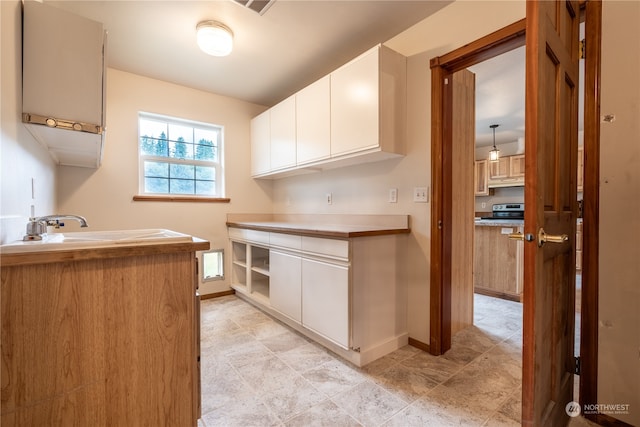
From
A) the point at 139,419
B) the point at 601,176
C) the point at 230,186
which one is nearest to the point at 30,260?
the point at 139,419

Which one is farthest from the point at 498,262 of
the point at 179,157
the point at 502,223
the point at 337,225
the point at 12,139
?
the point at 12,139

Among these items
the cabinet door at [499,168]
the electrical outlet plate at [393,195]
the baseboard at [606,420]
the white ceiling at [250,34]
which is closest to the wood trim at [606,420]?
the baseboard at [606,420]

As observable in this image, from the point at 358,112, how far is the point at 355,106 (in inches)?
2.2

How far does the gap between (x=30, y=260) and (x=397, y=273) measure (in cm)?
195

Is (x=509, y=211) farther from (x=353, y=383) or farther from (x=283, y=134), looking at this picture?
(x=353, y=383)

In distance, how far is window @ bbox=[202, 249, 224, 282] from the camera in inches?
127

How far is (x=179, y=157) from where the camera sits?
10.4 ft

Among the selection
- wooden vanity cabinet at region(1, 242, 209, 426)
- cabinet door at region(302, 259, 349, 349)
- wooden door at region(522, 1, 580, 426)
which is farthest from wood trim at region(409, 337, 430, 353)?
wooden vanity cabinet at region(1, 242, 209, 426)

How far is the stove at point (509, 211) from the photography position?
4691mm

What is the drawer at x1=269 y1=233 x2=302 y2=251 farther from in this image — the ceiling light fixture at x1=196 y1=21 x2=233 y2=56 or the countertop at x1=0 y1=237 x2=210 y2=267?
the ceiling light fixture at x1=196 y1=21 x2=233 y2=56

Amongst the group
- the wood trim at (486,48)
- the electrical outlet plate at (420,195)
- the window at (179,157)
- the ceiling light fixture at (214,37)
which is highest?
the ceiling light fixture at (214,37)

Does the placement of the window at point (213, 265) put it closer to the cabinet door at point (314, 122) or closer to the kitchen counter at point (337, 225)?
the kitchen counter at point (337, 225)

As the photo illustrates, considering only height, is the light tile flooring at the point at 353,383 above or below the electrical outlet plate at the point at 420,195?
below

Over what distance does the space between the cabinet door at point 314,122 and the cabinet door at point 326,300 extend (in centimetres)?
97
